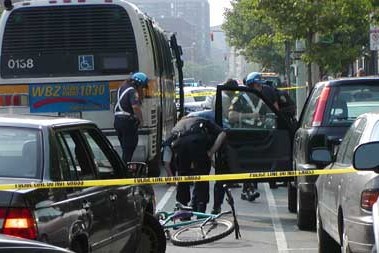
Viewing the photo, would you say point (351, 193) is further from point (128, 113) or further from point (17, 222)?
point (128, 113)

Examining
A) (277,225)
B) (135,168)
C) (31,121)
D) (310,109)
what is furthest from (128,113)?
(31,121)

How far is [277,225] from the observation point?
11.8 m

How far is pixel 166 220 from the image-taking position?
9.99m

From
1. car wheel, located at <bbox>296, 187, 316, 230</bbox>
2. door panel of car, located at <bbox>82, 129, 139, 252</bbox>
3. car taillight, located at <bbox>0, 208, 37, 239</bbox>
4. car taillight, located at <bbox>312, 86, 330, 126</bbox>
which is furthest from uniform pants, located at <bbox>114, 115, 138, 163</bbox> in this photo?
car taillight, located at <bbox>0, 208, 37, 239</bbox>

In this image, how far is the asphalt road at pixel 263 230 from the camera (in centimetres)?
1001

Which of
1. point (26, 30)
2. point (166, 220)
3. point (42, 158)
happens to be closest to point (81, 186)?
point (42, 158)

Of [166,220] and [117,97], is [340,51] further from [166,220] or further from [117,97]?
[166,220]

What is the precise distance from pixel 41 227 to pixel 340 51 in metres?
20.6

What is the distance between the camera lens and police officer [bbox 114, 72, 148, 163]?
15.6 meters

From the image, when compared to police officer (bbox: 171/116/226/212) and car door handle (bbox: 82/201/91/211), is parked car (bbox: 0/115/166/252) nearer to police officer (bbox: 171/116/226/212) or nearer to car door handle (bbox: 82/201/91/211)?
car door handle (bbox: 82/201/91/211)

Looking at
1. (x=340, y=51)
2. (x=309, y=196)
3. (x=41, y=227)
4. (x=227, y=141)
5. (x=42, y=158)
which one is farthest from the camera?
(x=340, y=51)

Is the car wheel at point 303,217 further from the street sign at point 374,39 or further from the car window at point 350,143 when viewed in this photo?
the street sign at point 374,39

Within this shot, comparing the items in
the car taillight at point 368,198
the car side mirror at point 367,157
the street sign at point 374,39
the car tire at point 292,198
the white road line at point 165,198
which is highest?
the street sign at point 374,39

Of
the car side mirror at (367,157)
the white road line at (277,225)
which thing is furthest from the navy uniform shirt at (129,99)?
the car side mirror at (367,157)
